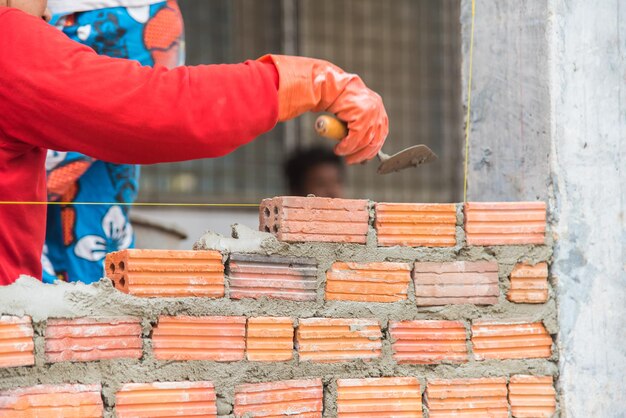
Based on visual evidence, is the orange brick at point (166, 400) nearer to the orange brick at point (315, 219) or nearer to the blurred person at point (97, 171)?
the orange brick at point (315, 219)

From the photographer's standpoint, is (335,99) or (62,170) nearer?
(335,99)

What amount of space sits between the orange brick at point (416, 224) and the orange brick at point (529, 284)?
20cm

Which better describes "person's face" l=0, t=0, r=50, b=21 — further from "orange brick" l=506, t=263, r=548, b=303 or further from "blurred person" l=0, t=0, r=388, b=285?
"orange brick" l=506, t=263, r=548, b=303

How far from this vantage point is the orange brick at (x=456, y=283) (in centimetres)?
270

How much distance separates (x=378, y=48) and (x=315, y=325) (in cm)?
517

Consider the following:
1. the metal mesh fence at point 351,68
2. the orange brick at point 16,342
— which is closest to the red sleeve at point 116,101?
the orange brick at point 16,342

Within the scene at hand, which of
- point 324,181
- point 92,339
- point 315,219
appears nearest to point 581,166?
point 315,219

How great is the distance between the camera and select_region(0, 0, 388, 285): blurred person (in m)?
2.20

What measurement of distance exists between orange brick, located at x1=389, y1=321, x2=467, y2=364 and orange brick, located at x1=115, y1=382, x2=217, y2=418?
0.52 m

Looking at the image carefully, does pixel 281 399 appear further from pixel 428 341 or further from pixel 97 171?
pixel 97 171

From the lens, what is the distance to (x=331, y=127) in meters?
2.47

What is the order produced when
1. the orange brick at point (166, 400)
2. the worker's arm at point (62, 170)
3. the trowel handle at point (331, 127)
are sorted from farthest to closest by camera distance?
the worker's arm at point (62, 170) → the trowel handle at point (331, 127) → the orange brick at point (166, 400)

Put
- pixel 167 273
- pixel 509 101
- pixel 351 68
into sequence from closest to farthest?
pixel 167 273, pixel 509 101, pixel 351 68

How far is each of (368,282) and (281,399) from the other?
371 millimetres
